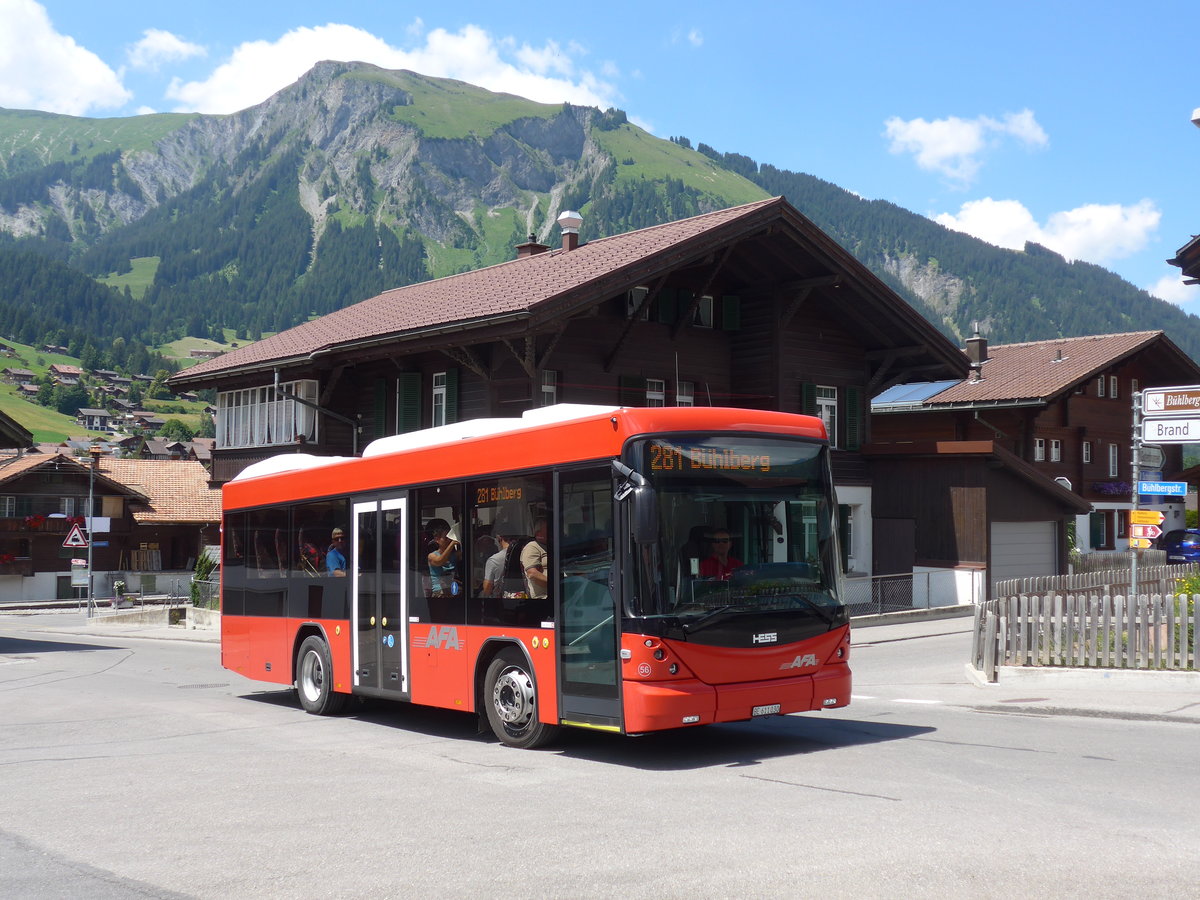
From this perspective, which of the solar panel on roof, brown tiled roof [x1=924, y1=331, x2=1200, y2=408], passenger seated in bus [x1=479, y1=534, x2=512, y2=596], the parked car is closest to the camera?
passenger seated in bus [x1=479, y1=534, x2=512, y2=596]

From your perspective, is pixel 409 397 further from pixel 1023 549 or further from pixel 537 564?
pixel 537 564

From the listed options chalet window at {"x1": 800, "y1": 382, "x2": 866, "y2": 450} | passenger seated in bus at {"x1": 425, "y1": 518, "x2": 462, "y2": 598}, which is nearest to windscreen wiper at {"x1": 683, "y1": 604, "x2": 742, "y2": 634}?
passenger seated in bus at {"x1": 425, "y1": 518, "x2": 462, "y2": 598}

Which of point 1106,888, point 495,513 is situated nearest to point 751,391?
point 495,513

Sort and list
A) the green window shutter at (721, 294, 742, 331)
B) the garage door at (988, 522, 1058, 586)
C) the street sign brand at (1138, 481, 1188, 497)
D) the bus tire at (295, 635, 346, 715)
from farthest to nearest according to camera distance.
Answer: the garage door at (988, 522, 1058, 586), the green window shutter at (721, 294, 742, 331), the street sign brand at (1138, 481, 1188, 497), the bus tire at (295, 635, 346, 715)

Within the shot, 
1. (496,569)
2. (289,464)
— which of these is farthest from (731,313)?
(496,569)

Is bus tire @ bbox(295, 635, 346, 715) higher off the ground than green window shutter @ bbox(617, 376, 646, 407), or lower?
lower

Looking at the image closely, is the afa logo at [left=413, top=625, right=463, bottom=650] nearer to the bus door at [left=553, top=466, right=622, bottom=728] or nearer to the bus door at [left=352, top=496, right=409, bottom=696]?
the bus door at [left=352, top=496, right=409, bottom=696]

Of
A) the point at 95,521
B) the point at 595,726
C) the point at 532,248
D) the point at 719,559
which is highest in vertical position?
the point at 532,248

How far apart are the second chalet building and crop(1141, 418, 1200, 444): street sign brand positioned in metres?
12.2

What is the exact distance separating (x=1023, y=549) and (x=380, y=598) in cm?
2513

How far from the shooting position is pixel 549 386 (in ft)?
89.3

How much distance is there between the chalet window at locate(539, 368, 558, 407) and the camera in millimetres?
27111

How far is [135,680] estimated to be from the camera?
21.1 m

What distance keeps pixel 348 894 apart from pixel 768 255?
26.2 meters
